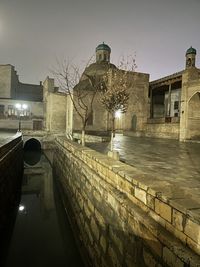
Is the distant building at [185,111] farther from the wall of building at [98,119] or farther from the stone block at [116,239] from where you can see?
the stone block at [116,239]

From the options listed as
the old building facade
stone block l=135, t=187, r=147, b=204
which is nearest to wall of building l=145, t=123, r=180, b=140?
the old building facade

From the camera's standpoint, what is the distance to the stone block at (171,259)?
244 cm

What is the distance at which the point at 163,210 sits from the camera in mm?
2932

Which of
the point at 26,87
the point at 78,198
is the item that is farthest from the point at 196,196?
the point at 26,87

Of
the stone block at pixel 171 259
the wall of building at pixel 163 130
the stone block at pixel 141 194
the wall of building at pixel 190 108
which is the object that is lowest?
the stone block at pixel 171 259

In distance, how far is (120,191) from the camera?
452 centimetres

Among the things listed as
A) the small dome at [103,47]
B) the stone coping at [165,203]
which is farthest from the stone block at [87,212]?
the small dome at [103,47]

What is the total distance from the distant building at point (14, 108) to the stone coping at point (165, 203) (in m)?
34.5

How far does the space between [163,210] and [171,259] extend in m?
0.58

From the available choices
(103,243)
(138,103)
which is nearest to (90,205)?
(103,243)

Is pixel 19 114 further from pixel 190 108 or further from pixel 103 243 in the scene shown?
pixel 103 243

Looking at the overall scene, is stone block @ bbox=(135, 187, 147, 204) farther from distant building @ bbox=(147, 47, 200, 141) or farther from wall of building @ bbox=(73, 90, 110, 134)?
wall of building @ bbox=(73, 90, 110, 134)

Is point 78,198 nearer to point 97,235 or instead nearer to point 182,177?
point 97,235

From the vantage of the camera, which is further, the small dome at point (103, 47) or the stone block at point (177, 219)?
the small dome at point (103, 47)
